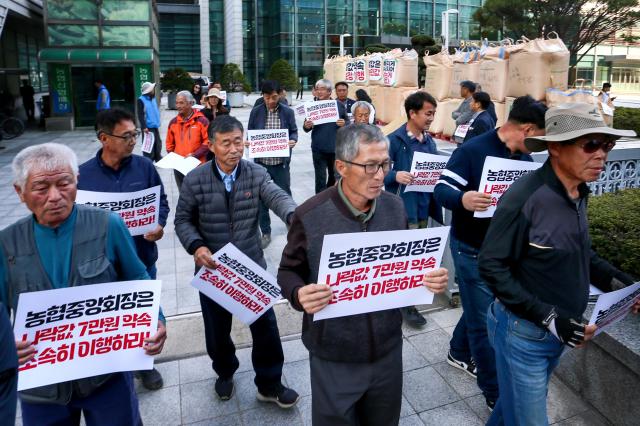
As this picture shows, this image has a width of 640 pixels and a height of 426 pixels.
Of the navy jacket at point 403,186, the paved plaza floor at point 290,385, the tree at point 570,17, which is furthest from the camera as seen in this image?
the tree at point 570,17

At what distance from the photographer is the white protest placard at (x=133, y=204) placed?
3536 mm

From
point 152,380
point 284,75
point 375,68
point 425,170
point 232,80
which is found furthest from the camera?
point 232,80

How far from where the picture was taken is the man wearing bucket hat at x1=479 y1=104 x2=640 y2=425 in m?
2.30

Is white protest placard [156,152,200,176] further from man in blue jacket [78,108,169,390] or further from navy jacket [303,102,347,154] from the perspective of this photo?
navy jacket [303,102,347,154]

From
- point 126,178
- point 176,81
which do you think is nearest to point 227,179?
point 126,178

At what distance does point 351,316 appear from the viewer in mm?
2391

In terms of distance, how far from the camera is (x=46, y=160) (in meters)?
2.18

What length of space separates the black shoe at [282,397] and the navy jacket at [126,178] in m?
1.35

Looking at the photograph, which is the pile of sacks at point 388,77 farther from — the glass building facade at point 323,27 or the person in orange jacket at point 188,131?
the glass building facade at point 323,27

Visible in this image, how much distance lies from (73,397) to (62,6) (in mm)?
21071

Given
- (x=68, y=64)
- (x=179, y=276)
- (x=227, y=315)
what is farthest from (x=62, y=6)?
(x=227, y=315)

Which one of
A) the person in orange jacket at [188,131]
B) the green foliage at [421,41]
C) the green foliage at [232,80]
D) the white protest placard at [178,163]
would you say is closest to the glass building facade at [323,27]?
the green foliage at [232,80]

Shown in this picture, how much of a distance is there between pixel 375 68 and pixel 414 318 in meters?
15.8

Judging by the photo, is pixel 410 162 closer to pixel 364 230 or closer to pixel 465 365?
pixel 465 365
